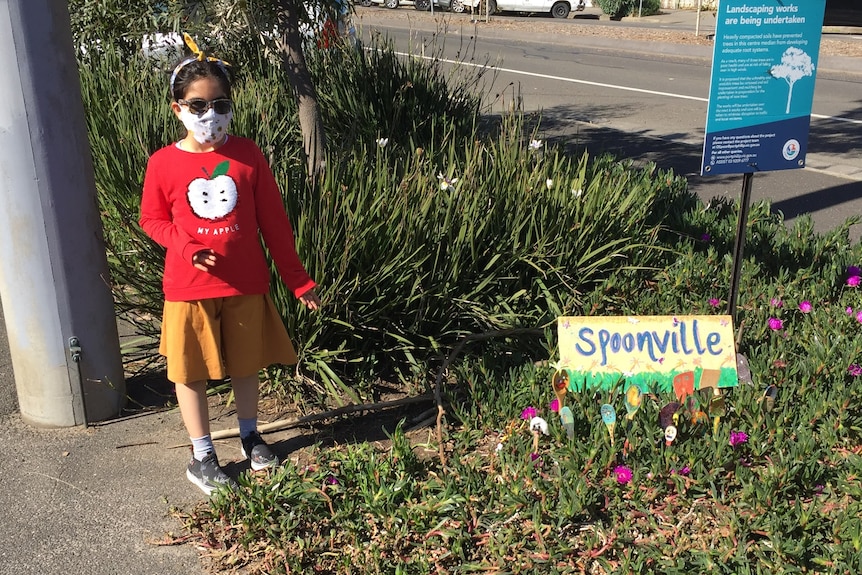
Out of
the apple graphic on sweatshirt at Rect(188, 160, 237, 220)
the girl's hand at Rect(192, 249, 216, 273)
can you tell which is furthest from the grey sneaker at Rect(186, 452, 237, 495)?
the apple graphic on sweatshirt at Rect(188, 160, 237, 220)

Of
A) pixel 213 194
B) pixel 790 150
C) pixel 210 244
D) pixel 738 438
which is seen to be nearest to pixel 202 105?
pixel 213 194

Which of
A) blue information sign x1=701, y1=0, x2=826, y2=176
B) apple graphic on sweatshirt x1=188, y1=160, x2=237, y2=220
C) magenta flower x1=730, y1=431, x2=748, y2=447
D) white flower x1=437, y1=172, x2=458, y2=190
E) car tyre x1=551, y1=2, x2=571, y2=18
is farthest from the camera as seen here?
car tyre x1=551, y1=2, x2=571, y2=18

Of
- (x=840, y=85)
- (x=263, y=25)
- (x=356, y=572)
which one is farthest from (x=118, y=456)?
(x=840, y=85)

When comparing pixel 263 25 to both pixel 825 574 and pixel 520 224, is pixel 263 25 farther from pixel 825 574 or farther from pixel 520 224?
pixel 825 574

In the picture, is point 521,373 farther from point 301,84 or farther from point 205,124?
point 301,84

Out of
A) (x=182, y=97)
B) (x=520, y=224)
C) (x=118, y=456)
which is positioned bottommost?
(x=118, y=456)

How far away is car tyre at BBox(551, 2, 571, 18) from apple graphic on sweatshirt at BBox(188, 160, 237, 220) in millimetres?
29409

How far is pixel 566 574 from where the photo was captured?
2.60 meters

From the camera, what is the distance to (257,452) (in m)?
3.21

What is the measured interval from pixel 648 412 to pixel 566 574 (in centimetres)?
78

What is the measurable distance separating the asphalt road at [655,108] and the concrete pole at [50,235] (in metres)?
2.74

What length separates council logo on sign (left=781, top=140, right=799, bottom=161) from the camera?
3711mm

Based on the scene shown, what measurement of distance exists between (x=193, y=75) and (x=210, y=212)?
0.43m

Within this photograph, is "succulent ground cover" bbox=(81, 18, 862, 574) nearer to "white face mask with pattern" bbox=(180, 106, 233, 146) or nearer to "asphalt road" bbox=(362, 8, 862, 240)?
"white face mask with pattern" bbox=(180, 106, 233, 146)
